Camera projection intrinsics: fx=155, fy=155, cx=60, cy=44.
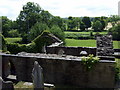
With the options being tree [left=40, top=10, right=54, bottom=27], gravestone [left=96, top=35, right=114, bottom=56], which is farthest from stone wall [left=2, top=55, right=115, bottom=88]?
tree [left=40, top=10, right=54, bottom=27]

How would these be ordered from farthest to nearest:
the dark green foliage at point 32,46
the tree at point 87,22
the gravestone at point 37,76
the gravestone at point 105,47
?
1. the tree at point 87,22
2. the dark green foliage at point 32,46
3. the gravestone at point 105,47
4. the gravestone at point 37,76

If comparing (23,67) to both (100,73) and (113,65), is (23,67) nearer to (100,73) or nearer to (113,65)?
(100,73)

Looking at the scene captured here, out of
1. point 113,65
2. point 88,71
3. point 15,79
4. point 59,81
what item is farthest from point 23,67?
point 113,65

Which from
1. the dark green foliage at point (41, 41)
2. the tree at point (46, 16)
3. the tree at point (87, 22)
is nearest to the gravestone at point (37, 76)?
the dark green foliage at point (41, 41)

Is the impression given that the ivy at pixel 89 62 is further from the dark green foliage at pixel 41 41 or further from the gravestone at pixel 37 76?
the dark green foliage at pixel 41 41

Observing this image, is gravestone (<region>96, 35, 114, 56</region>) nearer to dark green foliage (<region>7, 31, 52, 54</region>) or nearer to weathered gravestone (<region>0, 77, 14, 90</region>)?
dark green foliage (<region>7, 31, 52, 54</region>)

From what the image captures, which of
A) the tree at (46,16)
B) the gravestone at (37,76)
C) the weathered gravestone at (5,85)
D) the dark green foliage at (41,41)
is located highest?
the tree at (46,16)

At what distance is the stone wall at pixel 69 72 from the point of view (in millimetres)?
12508

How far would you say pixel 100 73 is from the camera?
1262 centimetres

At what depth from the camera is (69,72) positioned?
43.6 ft

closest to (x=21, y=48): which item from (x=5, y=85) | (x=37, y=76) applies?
(x=5, y=85)

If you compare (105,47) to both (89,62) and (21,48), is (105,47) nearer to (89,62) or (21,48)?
(89,62)

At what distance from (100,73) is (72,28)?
7694 cm

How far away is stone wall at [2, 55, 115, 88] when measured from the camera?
41.0 ft
